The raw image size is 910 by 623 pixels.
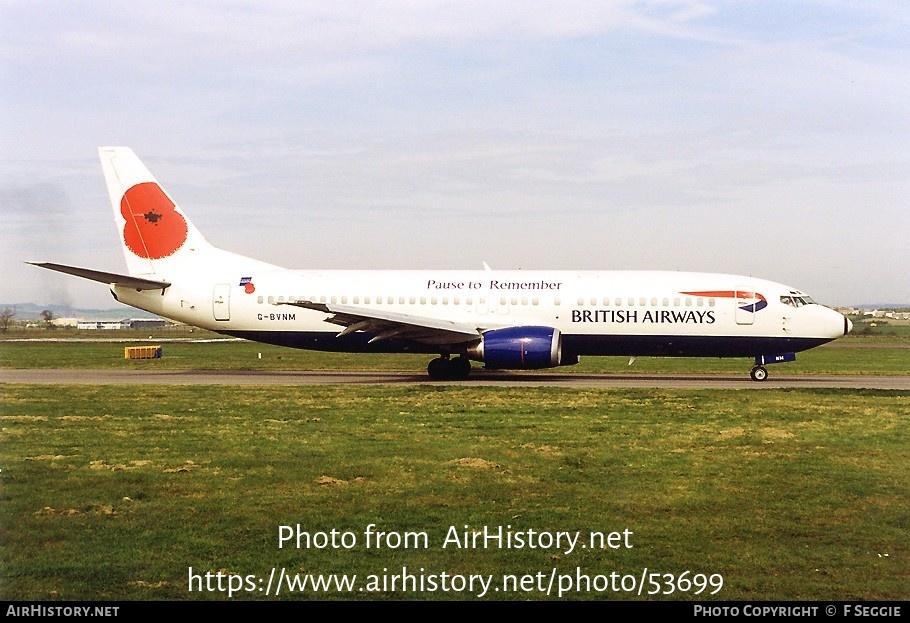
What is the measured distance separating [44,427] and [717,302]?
65.2ft

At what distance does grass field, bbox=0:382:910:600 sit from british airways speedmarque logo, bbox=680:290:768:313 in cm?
860

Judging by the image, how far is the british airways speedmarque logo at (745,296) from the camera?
1085 inches

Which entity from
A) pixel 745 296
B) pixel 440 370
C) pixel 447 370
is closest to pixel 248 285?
pixel 440 370

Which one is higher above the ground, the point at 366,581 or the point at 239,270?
the point at 239,270

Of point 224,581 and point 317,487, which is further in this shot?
point 317,487

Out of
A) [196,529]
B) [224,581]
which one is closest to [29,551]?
[196,529]

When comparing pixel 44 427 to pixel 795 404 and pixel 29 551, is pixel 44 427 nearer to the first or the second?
pixel 29 551

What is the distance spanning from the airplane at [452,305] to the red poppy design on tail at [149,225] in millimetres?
35

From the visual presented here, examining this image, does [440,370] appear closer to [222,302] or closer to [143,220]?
[222,302]

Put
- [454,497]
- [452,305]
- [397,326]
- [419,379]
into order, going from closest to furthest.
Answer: [454,497] → [397,326] → [419,379] → [452,305]

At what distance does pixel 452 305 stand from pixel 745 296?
940 cm

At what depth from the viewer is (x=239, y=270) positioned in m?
30.9

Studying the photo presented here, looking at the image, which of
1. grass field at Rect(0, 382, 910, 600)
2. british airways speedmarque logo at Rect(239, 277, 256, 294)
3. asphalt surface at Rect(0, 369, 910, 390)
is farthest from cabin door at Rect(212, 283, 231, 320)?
grass field at Rect(0, 382, 910, 600)

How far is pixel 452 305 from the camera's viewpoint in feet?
95.5
